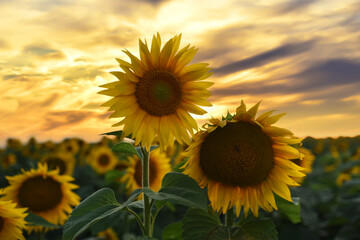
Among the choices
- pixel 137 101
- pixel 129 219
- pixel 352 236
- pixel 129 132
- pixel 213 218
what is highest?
pixel 137 101

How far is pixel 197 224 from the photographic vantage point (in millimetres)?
1695

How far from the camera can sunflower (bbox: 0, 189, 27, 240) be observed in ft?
7.14

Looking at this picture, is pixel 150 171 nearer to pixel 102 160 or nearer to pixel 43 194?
pixel 43 194

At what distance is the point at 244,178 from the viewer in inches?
68.0

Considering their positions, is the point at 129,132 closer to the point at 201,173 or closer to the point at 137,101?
the point at 137,101

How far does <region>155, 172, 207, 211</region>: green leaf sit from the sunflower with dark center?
17 centimetres

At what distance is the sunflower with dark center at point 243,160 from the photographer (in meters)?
1.69

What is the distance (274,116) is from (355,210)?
12.6ft

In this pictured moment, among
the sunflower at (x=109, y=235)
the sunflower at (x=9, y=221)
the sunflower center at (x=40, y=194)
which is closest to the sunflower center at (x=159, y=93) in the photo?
the sunflower at (x=9, y=221)

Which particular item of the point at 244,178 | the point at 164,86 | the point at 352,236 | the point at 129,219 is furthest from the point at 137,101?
the point at 352,236

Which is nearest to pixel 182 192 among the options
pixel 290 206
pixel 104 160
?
pixel 290 206

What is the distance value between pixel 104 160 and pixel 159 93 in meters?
4.86

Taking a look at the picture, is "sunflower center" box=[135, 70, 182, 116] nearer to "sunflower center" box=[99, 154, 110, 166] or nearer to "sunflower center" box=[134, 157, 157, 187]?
"sunflower center" box=[134, 157, 157, 187]

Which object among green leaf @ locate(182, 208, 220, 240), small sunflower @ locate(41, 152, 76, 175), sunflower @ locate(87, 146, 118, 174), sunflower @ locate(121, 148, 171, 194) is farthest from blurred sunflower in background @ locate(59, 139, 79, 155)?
green leaf @ locate(182, 208, 220, 240)
